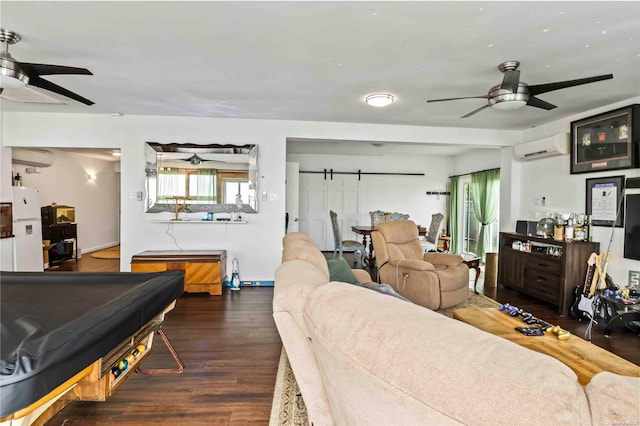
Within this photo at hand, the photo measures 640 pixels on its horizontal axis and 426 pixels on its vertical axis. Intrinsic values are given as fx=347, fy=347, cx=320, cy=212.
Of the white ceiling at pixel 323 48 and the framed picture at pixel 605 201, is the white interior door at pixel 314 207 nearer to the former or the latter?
the white ceiling at pixel 323 48

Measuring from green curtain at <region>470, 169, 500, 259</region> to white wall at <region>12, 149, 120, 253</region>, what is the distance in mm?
8570

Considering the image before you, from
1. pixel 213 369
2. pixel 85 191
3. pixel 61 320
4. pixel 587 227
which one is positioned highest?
pixel 85 191

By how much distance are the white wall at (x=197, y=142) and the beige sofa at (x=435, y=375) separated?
4.10 metres

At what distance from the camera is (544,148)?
15.0 feet

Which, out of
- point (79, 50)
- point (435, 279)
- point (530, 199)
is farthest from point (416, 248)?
point (79, 50)

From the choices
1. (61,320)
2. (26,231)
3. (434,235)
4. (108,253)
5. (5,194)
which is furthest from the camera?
(108,253)

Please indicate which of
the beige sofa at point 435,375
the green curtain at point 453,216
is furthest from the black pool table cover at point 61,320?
the green curtain at point 453,216

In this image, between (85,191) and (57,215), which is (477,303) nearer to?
(57,215)

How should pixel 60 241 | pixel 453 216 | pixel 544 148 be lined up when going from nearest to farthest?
pixel 544 148
pixel 60 241
pixel 453 216

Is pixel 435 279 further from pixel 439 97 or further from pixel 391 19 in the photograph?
pixel 391 19

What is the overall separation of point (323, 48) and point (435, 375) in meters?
2.54

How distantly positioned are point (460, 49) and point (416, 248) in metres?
2.45

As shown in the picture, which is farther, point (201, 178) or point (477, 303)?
point (201, 178)

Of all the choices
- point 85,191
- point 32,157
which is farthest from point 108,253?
point 32,157
